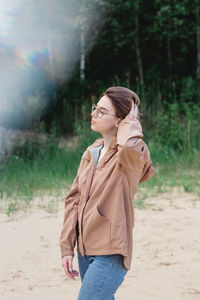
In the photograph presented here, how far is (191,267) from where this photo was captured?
3.96 meters

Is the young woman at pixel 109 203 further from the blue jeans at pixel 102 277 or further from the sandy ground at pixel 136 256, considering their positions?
the sandy ground at pixel 136 256

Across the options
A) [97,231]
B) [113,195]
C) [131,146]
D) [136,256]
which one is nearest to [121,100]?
[131,146]

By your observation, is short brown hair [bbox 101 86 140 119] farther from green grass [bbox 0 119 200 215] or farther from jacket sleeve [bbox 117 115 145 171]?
green grass [bbox 0 119 200 215]

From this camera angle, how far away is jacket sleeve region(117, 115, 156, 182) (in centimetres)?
184

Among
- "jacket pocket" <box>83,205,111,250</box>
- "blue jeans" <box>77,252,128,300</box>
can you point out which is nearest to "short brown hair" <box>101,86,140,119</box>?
"jacket pocket" <box>83,205,111,250</box>

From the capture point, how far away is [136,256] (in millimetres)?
4289

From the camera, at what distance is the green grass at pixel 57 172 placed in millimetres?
6367

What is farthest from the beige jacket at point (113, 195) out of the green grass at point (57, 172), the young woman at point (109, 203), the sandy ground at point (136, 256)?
the green grass at point (57, 172)

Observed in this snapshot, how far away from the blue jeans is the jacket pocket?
0.05 meters

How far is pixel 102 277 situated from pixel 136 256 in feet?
8.23

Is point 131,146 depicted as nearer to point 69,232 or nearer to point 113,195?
point 113,195

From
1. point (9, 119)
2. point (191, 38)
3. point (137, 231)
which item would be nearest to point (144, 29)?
point (191, 38)

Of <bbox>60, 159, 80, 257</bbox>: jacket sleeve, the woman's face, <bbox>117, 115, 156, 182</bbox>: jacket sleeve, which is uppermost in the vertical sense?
the woman's face

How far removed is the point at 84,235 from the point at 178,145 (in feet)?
24.1
